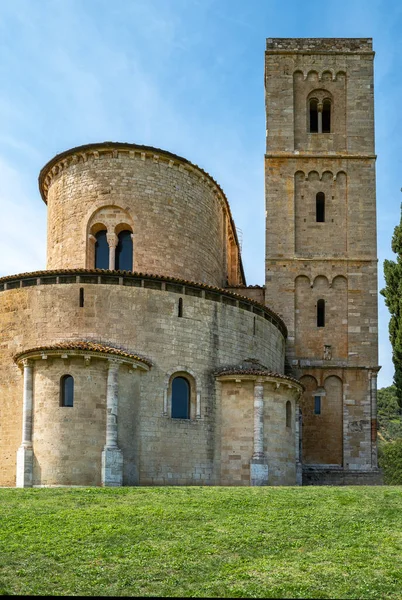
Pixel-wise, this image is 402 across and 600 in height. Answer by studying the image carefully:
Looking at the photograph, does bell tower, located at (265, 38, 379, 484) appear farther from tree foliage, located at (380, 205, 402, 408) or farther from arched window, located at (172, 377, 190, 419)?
arched window, located at (172, 377, 190, 419)

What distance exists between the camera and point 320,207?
112ft

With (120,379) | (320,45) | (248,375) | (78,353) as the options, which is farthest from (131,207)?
(320,45)

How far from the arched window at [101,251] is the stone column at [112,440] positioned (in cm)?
769

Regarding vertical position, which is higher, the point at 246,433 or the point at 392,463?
the point at 246,433

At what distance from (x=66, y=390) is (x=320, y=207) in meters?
17.0

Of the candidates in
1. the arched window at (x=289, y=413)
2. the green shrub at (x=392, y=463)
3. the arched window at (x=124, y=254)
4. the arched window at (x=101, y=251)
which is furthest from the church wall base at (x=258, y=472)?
the green shrub at (x=392, y=463)

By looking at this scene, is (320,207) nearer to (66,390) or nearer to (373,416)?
(373,416)

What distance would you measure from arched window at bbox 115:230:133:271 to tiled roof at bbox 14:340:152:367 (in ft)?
20.7

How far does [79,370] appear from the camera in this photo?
852 inches

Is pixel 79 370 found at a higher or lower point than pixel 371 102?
lower

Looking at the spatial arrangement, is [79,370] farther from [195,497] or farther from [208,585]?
[208,585]

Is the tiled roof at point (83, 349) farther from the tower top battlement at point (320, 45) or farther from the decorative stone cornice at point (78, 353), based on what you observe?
the tower top battlement at point (320, 45)

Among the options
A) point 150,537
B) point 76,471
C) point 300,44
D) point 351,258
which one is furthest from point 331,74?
point 150,537

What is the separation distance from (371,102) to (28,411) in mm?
22021
